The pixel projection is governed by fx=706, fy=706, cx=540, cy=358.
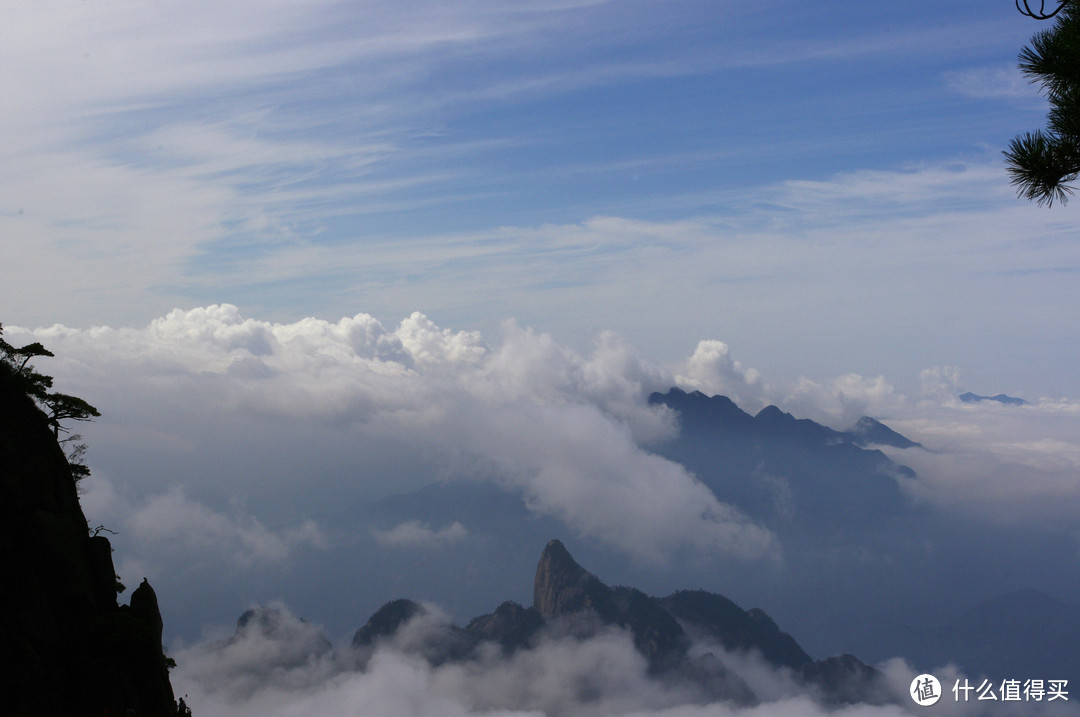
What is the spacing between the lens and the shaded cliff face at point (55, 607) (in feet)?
87.0

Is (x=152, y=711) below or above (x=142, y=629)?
below

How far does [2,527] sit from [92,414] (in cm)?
994

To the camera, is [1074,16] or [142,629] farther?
[142,629]

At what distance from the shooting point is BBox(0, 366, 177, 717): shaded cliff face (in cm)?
2653

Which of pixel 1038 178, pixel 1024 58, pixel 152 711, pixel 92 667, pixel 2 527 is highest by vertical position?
pixel 1024 58

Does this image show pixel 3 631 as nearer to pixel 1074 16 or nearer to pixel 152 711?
pixel 152 711

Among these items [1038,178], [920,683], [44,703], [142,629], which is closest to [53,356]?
[142,629]

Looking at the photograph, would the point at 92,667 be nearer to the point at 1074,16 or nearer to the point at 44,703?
the point at 44,703

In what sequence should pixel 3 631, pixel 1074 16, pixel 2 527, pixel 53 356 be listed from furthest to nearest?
pixel 53 356 < pixel 2 527 < pixel 3 631 < pixel 1074 16

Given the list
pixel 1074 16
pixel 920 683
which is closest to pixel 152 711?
pixel 1074 16

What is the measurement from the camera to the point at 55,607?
95.2ft

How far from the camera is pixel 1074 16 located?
1285cm

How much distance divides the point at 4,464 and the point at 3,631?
7.17m

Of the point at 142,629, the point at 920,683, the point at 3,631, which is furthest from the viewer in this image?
the point at 920,683
